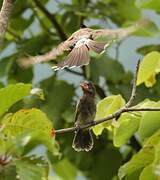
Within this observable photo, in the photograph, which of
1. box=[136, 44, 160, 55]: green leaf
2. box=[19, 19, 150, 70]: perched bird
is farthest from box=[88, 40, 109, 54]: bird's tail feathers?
box=[136, 44, 160, 55]: green leaf

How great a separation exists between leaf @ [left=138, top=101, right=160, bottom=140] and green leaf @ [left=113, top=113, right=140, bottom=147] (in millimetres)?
35

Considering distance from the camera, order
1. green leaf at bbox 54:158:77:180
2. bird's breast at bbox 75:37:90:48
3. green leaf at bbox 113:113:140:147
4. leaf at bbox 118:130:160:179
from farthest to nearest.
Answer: green leaf at bbox 54:158:77:180
green leaf at bbox 113:113:140:147
leaf at bbox 118:130:160:179
bird's breast at bbox 75:37:90:48

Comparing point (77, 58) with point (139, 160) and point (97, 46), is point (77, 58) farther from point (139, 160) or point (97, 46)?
point (139, 160)

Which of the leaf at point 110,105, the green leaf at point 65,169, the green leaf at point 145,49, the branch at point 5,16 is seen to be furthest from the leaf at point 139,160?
the green leaf at point 65,169

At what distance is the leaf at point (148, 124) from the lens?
4.01 ft

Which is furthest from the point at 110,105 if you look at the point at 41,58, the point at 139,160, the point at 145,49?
the point at 145,49

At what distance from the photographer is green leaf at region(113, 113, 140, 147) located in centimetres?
128

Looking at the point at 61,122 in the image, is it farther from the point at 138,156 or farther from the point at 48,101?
the point at 138,156

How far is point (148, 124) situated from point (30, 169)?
28 cm

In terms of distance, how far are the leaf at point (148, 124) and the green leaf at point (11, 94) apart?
0.22 meters

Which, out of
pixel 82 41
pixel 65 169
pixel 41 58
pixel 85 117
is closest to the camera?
pixel 41 58

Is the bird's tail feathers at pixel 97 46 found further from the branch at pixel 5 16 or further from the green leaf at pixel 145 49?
the green leaf at pixel 145 49

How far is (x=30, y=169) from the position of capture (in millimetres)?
1030

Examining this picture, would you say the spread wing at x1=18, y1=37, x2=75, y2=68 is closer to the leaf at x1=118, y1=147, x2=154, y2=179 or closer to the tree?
the leaf at x1=118, y1=147, x2=154, y2=179
